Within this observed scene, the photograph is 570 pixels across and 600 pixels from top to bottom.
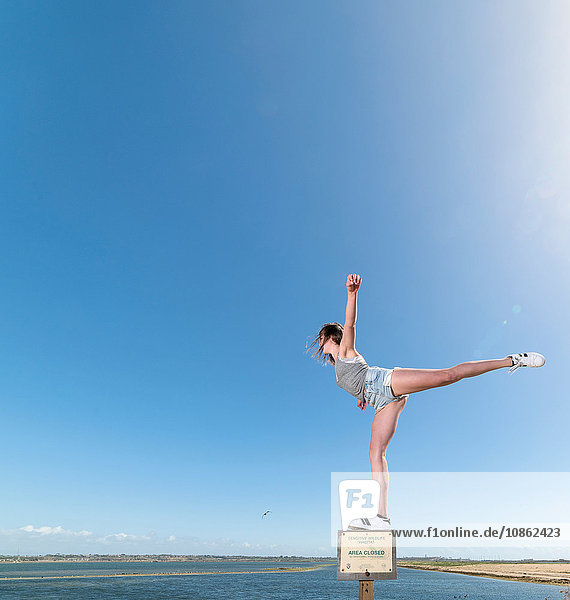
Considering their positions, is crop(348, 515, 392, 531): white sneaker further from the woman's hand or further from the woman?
the woman's hand

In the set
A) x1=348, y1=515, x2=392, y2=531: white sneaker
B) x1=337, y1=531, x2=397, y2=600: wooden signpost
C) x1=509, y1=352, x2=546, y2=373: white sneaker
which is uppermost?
x1=509, y1=352, x2=546, y2=373: white sneaker

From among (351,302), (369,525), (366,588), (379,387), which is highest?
(351,302)

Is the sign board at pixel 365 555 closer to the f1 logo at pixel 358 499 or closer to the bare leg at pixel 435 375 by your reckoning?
the f1 logo at pixel 358 499

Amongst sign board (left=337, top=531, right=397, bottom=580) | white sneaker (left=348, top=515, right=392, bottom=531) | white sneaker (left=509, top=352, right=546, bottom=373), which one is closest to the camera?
sign board (left=337, top=531, right=397, bottom=580)

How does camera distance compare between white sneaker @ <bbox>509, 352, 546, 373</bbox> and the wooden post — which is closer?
the wooden post

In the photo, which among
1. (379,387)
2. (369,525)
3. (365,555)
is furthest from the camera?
(379,387)

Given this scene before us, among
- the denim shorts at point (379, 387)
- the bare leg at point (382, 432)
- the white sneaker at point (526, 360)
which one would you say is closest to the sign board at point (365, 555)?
the bare leg at point (382, 432)

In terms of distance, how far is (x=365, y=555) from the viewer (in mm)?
4258

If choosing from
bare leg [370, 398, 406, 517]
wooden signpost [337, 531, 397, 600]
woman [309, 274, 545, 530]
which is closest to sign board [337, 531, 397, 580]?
wooden signpost [337, 531, 397, 600]

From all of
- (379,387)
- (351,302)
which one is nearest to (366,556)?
(379,387)

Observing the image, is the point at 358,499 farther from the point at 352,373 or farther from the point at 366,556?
the point at 352,373

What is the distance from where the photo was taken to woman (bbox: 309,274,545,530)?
4.70 metres

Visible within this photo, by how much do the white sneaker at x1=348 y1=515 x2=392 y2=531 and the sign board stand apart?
0.03 metres

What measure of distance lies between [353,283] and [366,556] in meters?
2.46
